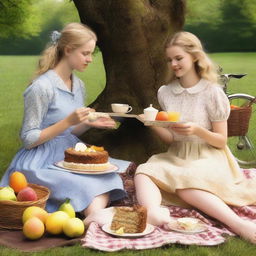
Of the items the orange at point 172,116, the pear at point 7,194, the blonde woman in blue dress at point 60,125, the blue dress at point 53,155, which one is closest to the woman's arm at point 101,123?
the blonde woman in blue dress at point 60,125

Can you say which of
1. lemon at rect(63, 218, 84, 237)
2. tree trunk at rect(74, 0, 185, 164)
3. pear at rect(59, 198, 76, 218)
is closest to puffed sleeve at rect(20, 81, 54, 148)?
pear at rect(59, 198, 76, 218)

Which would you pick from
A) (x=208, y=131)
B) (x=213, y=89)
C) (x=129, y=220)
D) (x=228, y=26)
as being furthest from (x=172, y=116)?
A: (x=228, y=26)

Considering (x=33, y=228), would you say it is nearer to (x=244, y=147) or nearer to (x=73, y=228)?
(x=73, y=228)

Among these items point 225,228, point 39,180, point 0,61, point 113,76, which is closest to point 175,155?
point 225,228

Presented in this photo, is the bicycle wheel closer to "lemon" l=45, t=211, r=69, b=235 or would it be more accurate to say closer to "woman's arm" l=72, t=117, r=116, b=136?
"woman's arm" l=72, t=117, r=116, b=136

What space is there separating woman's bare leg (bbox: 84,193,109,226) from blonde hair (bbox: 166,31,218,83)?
1265 millimetres

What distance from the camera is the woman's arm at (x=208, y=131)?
448cm

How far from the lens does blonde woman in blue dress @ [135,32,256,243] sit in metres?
4.47

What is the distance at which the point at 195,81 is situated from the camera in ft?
16.0

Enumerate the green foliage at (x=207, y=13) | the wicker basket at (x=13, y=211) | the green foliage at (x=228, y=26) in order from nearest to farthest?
1. the wicker basket at (x=13, y=211)
2. the green foliage at (x=228, y=26)
3. the green foliage at (x=207, y=13)

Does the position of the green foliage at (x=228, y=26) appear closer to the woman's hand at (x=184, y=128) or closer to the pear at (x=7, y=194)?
the woman's hand at (x=184, y=128)

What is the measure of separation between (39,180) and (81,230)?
70 centimetres

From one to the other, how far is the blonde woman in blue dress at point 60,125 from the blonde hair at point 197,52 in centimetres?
69

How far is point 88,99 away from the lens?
17.7 m
